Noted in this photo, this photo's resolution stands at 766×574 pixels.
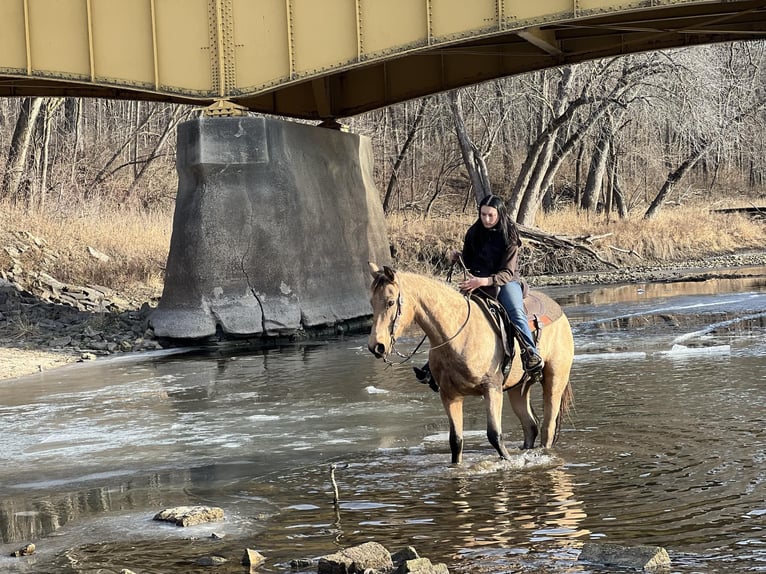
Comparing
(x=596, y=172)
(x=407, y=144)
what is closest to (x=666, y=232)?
(x=596, y=172)

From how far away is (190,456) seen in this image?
429 inches

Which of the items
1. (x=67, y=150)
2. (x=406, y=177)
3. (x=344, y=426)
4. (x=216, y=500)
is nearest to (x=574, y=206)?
(x=406, y=177)

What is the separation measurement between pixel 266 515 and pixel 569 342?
3935 millimetres

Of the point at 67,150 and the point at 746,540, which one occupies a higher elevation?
the point at 67,150

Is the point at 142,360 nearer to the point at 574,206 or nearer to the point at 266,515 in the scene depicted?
the point at 266,515

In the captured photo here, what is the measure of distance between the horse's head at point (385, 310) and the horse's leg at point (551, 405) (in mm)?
2219

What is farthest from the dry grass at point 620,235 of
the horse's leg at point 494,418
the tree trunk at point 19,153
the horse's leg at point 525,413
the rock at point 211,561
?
the rock at point 211,561

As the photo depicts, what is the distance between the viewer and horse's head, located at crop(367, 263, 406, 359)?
8.70 meters

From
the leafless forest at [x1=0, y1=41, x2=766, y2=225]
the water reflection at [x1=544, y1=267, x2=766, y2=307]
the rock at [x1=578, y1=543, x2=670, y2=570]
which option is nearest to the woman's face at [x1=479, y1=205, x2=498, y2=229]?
the rock at [x1=578, y1=543, x2=670, y2=570]

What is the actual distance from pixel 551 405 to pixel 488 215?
1930 millimetres

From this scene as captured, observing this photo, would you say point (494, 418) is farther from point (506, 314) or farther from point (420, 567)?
point (420, 567)

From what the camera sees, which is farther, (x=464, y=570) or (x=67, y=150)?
(x=67, y=150)

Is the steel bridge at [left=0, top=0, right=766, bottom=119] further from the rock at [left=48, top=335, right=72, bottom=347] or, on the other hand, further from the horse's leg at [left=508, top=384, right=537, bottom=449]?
the horse's leg at [left=508, top=384, right=537, bottom=449]

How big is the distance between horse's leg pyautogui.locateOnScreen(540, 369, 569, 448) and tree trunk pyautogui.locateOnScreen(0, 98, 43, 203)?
101 ft
